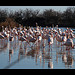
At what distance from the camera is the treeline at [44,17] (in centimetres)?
4874

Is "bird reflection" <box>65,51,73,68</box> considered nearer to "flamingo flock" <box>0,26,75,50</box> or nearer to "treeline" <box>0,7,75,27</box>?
"flamingo flock" <box>0,26,75,50</box>

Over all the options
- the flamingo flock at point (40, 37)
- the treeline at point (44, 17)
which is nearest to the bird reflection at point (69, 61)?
the flamingo flock at point (40, 37)

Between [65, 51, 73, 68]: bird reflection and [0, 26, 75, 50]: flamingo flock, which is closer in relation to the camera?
[65, 51, 73, 68]: bird reflection

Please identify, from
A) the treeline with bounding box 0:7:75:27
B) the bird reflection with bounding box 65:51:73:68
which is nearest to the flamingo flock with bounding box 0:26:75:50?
the bird reflection with bounding box 65:51:73:68

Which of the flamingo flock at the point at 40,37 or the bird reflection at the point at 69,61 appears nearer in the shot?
the bird reflection at the point at 69,61

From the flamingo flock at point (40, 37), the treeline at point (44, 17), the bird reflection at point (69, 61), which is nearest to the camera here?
the bird reflection at point (69, 61)

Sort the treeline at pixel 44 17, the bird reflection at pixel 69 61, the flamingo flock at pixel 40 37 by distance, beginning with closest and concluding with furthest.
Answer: the bird reflection at pixel 69 61 < the flamingo flock at pixel 40 37 < the treeline at pixel 44 17

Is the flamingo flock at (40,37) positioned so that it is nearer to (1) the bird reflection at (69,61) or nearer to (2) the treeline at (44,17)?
(1) the bird reflection at (69,61)

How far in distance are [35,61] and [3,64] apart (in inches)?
59.5

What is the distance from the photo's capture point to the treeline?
48737 mm
